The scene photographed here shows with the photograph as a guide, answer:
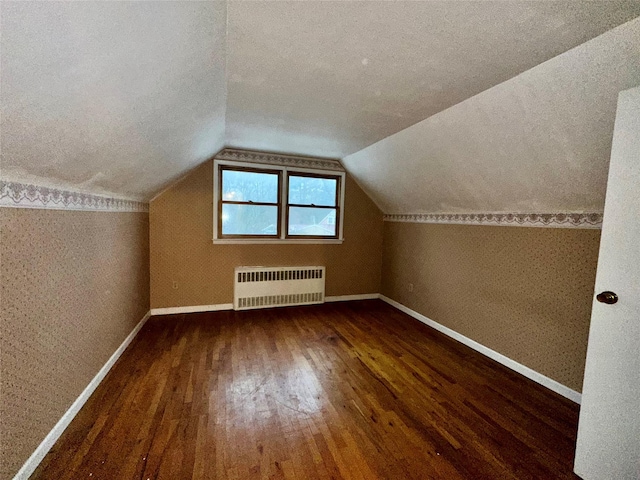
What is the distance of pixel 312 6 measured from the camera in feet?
3.74

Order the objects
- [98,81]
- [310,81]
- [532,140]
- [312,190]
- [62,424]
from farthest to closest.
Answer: [312,190], [532,140], [310,81], [62,424], [98,81]

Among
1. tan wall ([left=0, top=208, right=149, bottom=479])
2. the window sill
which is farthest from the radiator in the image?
tan wall ([left=0, top=208, right=149, bottom=479])

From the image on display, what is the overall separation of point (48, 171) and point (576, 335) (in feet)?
11.8

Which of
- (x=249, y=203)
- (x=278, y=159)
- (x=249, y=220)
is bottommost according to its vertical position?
(x=249, y=220)

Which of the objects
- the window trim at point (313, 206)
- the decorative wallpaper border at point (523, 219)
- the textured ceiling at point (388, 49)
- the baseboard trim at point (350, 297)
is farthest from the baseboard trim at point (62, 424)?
the decorative wallpaper border at point (523, 219)

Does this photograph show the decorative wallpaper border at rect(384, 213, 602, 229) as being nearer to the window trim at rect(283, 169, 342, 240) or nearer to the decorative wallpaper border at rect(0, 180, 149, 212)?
the window trim at rect(283, 169, 342, 240)

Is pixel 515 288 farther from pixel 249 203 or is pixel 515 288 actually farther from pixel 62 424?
pixel 62 424

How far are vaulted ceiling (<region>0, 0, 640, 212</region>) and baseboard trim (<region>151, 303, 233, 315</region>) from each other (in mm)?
1804

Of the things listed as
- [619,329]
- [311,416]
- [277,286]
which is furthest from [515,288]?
[277,286]

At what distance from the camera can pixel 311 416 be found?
1.87m

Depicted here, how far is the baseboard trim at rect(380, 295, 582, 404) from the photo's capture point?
2.18 meters

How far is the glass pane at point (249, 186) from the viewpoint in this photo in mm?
3871

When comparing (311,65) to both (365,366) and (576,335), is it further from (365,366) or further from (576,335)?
(576,335)

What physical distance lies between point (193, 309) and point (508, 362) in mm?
3694
